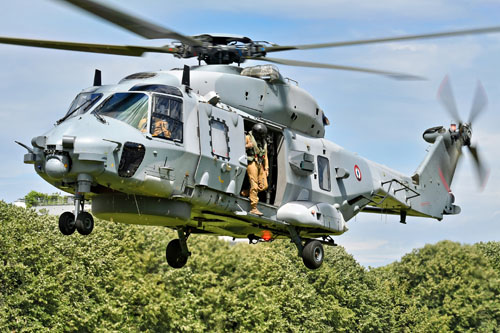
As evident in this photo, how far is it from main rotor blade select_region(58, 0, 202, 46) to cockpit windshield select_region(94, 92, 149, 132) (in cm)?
210

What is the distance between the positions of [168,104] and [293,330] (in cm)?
4253

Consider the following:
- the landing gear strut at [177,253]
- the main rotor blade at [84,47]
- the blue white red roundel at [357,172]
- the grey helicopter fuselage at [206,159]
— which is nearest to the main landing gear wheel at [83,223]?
the grey helicopter fuselage at [206,159]

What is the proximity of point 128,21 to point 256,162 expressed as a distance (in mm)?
6277

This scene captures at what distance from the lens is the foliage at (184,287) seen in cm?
4484

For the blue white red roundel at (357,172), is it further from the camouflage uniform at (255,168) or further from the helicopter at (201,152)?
the camouflage uniform at (255,168)

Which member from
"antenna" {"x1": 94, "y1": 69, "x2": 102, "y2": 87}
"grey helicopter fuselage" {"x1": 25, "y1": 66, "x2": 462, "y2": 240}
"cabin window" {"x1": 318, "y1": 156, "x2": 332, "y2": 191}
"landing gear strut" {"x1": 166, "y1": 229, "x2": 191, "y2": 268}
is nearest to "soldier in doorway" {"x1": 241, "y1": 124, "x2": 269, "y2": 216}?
"grey helicopter fuselage" {"x1": 25, "y1": 66, "x2": 462, "y2": 240}

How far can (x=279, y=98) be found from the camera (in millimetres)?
22469

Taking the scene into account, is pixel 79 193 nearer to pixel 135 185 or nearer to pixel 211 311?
pixel 135 185

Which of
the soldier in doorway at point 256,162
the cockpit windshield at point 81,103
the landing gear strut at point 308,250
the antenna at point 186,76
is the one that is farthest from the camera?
the landing gear strut at point 308,250

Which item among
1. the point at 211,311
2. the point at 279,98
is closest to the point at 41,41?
the point at 279,98

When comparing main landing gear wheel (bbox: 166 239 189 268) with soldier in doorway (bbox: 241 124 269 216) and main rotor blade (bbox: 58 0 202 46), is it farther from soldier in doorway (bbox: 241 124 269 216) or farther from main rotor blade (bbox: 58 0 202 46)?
main rotor blade (bbox: 58 0 202 46)

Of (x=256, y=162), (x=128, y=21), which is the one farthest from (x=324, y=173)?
(x=128, y=21)

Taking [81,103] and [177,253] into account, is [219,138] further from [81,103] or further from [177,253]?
[177,253]

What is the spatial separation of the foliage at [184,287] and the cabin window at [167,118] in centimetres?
1586
